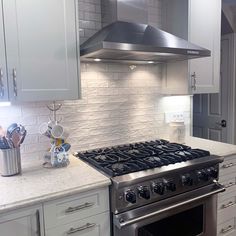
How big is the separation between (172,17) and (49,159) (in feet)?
5.36

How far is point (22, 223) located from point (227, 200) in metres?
1.60

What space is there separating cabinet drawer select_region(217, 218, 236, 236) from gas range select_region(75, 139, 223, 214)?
0.49 metres

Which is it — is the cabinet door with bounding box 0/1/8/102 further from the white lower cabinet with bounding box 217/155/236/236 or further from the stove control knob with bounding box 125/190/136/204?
the white lower cabinet with bounding box 217/155/236/236

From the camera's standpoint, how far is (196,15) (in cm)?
212

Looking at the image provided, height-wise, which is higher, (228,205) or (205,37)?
(205,37)

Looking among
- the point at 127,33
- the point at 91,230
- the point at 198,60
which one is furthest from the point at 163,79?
the point at 91,230

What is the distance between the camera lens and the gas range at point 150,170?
4.64ft

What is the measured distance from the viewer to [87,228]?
137 cm

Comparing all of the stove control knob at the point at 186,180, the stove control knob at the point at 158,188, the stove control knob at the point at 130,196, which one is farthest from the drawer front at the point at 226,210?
the stove control knob at the point at 130,196

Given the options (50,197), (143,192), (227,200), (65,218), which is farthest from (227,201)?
(50,197)

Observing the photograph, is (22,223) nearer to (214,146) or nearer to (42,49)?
(42,49)

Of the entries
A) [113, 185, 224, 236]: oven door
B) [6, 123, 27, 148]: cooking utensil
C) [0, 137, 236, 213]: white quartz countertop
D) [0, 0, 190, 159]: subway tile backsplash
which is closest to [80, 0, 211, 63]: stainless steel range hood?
[0, 0, 190, 159]: subway tile backsplash

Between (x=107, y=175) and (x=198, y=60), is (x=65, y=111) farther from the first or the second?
(x=198, y=60)

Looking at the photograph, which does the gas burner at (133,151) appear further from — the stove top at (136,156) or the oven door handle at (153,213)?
the oven door handle at (153,213)
